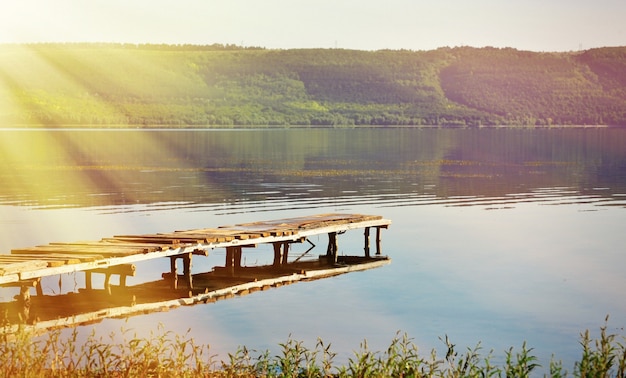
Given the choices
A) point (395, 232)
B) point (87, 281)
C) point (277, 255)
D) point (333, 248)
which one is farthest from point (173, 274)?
point (395, 232)

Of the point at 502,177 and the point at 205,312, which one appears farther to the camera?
the point at 502,177

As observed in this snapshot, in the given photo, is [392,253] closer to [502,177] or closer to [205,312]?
[205,312]

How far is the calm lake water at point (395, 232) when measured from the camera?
75.3ft

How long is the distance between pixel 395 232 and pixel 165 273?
1384cm

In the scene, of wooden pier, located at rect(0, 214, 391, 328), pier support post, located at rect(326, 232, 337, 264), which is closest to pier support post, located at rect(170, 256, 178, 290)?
wooden pier, located at rect(0, 214, 391, 328)

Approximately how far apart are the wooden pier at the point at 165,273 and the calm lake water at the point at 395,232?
76 centimetres

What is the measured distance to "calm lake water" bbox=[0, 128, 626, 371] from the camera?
23.0 metres

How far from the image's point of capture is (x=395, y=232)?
39.7 metres

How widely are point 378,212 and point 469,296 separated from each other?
2011cm

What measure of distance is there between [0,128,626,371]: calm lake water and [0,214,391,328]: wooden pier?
76 centimetres

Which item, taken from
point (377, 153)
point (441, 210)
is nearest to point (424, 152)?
point (377, 153)

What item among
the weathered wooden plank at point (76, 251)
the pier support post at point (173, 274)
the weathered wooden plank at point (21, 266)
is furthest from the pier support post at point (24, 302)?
the pier support post at point (173, 274)

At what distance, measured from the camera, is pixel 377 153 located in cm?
10950

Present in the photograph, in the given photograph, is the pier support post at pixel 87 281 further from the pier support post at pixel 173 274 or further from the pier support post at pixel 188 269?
the pier support post at pixel 188 269
